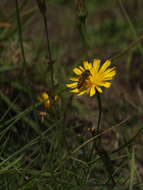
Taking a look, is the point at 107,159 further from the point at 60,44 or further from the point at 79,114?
the point at 60,44

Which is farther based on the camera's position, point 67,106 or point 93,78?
point 67,106

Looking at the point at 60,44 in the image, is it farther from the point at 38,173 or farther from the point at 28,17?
the point at 38,173

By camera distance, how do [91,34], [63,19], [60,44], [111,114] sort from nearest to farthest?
1. [111,114]
2. [60,44]
3. [91,34]
4. [63,19]

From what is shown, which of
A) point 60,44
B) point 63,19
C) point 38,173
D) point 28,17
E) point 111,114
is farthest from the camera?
point 63,19

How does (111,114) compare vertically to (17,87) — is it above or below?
below

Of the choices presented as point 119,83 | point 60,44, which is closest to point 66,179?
point 119,83

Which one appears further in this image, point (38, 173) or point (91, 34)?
point (91, 34)


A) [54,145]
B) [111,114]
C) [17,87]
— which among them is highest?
[17,87]

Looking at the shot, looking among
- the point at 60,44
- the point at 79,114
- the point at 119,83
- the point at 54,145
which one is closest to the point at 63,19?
the point at 60,44
